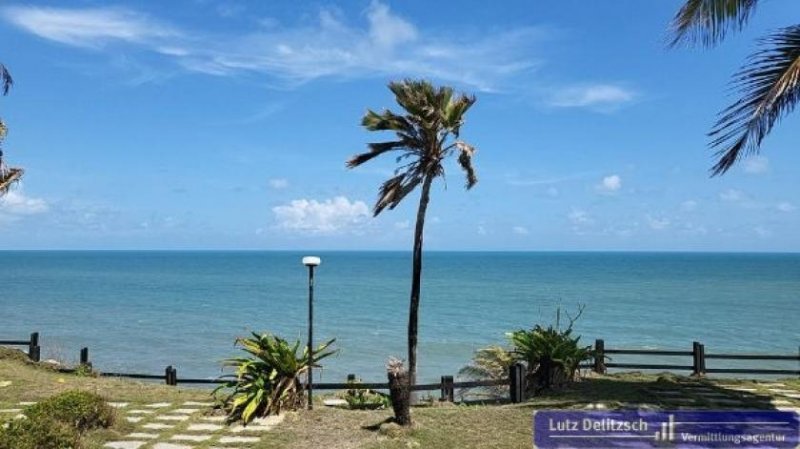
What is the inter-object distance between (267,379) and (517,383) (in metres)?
4.96

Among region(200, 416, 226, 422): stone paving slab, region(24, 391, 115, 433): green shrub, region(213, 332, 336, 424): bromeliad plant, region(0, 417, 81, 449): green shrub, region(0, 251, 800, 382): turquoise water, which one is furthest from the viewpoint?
region(0, 251, 800, 382): turquoise water

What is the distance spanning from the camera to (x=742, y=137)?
341 inches

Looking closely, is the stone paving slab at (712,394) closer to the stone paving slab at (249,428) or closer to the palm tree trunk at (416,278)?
the palm tree trunk at (416,278)

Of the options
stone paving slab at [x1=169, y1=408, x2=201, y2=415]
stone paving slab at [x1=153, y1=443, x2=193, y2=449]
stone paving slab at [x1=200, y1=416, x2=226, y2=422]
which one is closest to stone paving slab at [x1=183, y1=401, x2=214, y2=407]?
stone paving slab at [x1=169, y1=408, x2=201, y2=415]

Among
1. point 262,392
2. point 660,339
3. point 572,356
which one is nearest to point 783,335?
point 660,339

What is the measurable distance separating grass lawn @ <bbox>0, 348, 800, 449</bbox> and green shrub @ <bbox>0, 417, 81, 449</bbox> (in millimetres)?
994

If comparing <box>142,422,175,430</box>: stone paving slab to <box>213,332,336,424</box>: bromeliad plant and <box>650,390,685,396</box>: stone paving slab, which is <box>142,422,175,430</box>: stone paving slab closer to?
<box>213,332,336,424</box>: bromeliad plant

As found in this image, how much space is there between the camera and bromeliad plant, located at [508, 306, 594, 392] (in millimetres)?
13742

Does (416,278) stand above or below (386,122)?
below

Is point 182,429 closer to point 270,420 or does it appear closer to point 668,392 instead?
point 270,420

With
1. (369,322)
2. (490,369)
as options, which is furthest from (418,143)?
(369,322)

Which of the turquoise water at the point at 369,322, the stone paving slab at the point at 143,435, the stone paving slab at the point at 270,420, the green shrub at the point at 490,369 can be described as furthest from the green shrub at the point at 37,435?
the turquoise water at the point at 369,322

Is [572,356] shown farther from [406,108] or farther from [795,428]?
[406,108]

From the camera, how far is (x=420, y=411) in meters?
11.7
